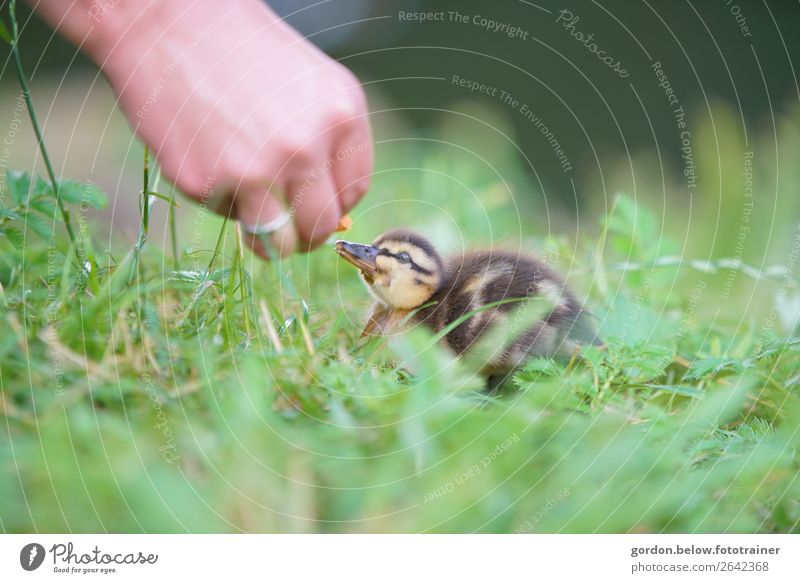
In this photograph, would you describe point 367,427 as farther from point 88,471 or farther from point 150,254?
point 150,254

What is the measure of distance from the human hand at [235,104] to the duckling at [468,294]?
0.21 meters

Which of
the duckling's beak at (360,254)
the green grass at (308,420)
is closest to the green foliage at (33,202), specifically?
the green grass at (308,420)

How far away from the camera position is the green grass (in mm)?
763

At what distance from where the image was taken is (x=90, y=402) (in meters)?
0.82

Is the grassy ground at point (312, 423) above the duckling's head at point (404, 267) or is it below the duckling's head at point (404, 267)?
below

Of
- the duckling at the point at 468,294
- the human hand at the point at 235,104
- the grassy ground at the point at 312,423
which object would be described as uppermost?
the human hand at the point at 235,104

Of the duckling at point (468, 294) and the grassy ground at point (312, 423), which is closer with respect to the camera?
the grassy ground at point (312, 423)

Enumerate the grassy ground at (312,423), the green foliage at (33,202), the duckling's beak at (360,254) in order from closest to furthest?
the grassy ground at (312,423) < the green foliage at (33,202) < the duckling's beak at (360,254)

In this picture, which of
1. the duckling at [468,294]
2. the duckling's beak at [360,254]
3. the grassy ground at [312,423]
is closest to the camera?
the grassy ground at [312,423]

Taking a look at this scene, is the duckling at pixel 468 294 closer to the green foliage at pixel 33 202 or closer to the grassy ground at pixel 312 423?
the grassy ground at pixel 312 423

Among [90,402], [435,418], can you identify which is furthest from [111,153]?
[435,418]
